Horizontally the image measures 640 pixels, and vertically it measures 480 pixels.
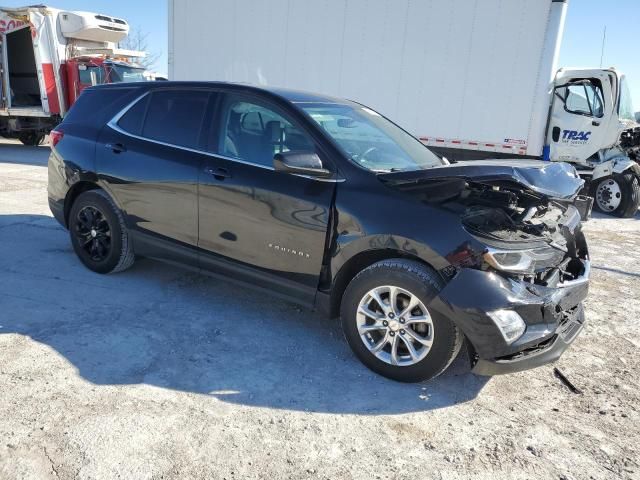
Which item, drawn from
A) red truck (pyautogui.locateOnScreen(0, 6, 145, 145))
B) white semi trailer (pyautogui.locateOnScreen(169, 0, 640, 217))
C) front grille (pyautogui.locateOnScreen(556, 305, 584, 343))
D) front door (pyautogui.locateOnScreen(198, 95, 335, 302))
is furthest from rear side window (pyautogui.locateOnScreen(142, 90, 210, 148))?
red truck (pyautogui.locateOnScreen(0, 6, 145, 145))

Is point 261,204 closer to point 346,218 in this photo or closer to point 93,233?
point 346,218

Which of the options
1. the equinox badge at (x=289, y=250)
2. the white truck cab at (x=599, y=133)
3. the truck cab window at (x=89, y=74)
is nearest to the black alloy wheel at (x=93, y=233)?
the equinox badge at (x=289, y=250)

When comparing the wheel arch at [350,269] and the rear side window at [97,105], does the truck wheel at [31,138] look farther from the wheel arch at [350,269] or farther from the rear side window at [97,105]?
the wheel arch at [350,269]

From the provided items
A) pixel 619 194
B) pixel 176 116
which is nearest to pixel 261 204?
pixel 176 116

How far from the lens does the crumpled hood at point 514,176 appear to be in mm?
2873

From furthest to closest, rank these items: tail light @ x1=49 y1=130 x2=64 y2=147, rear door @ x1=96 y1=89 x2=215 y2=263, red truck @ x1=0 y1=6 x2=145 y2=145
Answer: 1. red truck @ x1=0 y1=6 x2=145 y2=145
2. tail light @ x1=49 y1=130 x2=64 y2=147
3. rear door @ x1=96 y1=89 x2=215 y2=263

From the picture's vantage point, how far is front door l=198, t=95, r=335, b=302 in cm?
347

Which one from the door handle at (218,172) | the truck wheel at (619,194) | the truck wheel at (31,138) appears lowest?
the truck wheel at (31,138)

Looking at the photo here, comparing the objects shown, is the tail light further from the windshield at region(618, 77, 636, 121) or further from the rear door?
the windshield at region(618, 77, 636, 121)

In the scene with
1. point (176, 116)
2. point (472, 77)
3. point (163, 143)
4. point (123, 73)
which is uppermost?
point (472, 77)

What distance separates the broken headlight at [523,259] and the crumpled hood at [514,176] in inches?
13.8

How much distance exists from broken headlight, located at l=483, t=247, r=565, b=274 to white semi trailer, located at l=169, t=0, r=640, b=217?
7395 millimetres

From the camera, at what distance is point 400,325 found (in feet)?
10.4

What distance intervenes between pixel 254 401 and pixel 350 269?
104 cm
